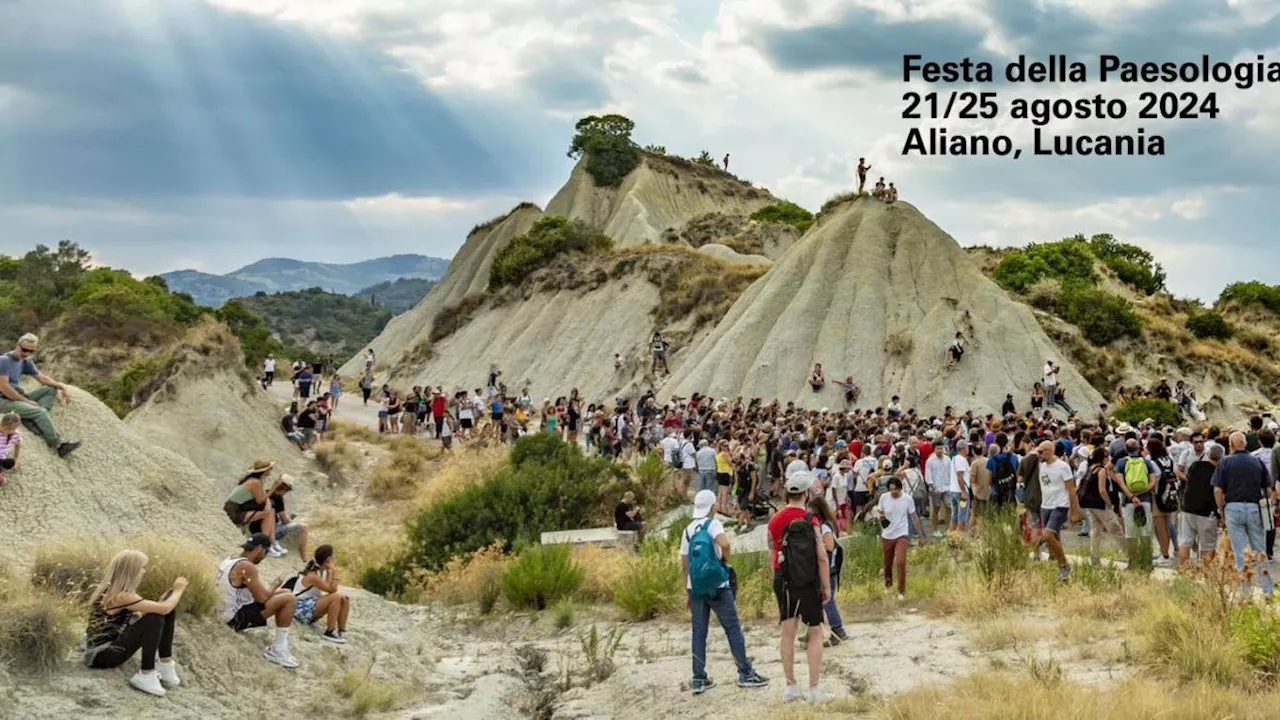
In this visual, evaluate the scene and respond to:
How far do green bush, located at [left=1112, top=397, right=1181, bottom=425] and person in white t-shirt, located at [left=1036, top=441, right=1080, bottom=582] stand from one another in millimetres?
18162

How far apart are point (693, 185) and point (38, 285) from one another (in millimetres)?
48390

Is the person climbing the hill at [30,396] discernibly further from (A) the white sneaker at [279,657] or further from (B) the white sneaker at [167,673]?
(B) the white sneaker at [167,673]

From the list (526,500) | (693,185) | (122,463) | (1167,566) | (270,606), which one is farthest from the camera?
(693,185)

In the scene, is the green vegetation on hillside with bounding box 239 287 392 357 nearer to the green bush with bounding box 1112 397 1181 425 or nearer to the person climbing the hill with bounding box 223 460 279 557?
the green bush with bounding box 1112 397 1181 425

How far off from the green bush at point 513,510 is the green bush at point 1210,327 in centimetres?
3392

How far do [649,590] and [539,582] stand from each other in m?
2.08

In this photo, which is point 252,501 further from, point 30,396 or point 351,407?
point 351,407

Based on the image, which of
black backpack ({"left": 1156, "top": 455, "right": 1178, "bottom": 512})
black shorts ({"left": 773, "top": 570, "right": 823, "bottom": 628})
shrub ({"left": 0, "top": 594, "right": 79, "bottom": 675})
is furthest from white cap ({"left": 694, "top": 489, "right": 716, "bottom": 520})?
black backpack ({"left": 1156, "top": 455, "right": 1178, "bottom": 512})

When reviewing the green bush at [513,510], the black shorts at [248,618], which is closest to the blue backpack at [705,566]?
the black shorts at [248,618]

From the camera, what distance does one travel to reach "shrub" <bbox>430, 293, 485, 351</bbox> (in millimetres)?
60062

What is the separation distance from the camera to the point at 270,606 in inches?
439

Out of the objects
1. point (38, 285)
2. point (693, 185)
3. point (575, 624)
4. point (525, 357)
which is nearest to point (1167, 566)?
point (575, 624)

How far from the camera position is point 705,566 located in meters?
9.35

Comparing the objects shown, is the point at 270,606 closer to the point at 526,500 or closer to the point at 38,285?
the point at 526,500
